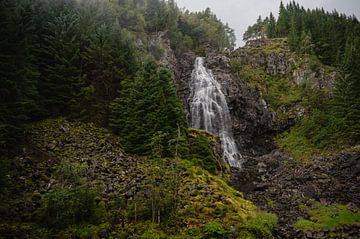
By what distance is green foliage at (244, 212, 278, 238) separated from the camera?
2030 cm

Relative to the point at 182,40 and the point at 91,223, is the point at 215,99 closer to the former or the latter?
the point at 182,40

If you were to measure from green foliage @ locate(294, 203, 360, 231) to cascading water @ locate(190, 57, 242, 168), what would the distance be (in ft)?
62.0

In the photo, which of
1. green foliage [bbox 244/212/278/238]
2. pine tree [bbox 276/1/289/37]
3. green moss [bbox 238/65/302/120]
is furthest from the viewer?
pine tree [bbox 276/1/289/37]

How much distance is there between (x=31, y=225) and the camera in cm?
1591

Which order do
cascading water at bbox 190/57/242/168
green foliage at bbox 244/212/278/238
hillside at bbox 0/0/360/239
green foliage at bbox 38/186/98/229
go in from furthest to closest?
cascading water at bbox 190/57/242/168, green foliage at bbox 244/212/278/238, hillside at bbox 0/0/360/239, green foliage at bbox 38/186/98/229

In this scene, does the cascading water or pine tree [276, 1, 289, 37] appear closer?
the cascading water

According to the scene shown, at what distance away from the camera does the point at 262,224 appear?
21.7 m

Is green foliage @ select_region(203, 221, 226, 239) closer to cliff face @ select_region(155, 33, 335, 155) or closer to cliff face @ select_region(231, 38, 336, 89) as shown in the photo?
cliff face @ select_region(155, 33, 335, 155)

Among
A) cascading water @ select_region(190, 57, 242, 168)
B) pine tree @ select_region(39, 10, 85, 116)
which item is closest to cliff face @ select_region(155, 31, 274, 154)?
cascading water @ select_region(190, 57, 242, 168)

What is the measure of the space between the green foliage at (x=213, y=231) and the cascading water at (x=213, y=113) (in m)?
26.3

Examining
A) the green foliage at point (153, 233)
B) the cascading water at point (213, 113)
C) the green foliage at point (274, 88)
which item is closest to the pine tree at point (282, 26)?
the green foliage at point (274, 88)

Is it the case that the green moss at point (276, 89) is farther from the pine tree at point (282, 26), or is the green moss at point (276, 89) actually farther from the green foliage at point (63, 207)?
the green foliage at point (63, 207)

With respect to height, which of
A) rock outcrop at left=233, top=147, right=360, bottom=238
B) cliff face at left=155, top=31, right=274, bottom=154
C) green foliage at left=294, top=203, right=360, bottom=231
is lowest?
green foliage at left=294, top=203, right=360, bottom=231

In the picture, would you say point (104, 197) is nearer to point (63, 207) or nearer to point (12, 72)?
point (63, 207)
